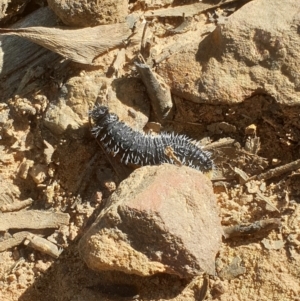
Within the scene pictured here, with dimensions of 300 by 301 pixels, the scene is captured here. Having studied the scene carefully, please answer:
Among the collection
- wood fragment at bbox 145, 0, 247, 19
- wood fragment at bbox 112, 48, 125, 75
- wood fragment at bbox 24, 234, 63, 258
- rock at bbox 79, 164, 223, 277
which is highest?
wood fragment at bbox 145, 0, 247, 19

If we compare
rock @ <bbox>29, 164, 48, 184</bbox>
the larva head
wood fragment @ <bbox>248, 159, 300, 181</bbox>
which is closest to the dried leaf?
the larva head

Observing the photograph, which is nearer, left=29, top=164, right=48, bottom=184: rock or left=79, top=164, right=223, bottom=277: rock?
left=79, top=164, right=223, bottom=277: rock

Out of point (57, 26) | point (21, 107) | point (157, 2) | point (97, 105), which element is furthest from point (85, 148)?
point (157, 2)

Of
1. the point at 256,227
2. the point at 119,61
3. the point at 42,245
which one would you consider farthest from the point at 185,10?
the point at 42,245

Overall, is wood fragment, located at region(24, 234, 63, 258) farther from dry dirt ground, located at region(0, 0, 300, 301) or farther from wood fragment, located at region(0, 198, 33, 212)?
wood fragment, located at region(0, 198, 33, 212)

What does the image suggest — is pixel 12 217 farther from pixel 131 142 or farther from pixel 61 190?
pixel 131 142

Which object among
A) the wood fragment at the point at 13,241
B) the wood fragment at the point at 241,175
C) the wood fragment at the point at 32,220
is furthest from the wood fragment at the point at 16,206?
the wood fragment at the point at 241,175

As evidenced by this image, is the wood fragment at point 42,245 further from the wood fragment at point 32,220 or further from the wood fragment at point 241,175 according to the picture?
the wood fragment at point 241,175
